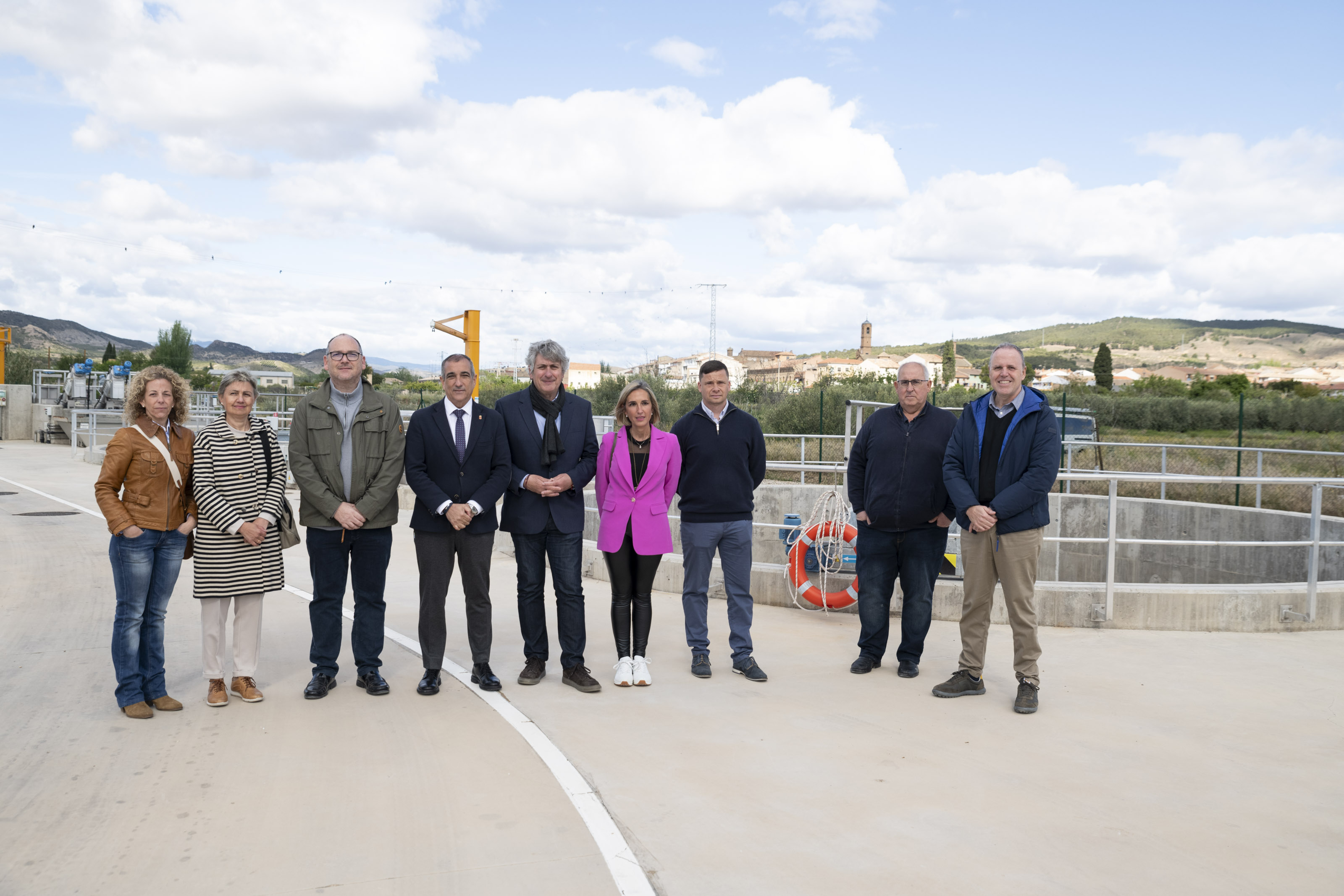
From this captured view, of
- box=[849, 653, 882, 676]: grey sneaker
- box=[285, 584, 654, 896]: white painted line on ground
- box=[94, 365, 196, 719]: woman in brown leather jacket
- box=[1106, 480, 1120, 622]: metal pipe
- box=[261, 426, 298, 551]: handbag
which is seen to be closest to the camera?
box=[285, 584, 654, 896]: white painted line on ground

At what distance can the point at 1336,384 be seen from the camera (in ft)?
196

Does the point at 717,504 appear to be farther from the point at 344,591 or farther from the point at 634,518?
the point at 344,591

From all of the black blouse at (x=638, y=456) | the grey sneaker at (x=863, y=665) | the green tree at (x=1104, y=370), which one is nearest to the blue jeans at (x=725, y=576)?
the black blouse at (x=638, y=456)

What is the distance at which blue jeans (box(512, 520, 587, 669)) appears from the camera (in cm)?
571

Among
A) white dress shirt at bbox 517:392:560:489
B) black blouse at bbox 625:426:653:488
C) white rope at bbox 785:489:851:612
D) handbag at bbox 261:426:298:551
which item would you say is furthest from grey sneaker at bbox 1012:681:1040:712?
handbag at bbox 261:426:298:551

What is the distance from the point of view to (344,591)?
548 cm

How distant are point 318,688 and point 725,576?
2.53 meters

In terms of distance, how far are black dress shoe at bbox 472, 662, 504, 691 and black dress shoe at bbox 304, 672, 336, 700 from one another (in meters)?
0.80

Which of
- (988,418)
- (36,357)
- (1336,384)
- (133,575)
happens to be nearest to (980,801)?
(988,418)

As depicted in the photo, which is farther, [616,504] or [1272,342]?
[1272,342]

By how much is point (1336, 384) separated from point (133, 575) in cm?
7049

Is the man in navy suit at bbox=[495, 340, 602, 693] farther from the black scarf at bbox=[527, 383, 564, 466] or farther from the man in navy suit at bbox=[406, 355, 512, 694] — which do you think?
the man in navy suit at bbox=[406, 355, 512, 694]

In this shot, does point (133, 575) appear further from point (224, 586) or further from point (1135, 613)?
point (1135, 613)

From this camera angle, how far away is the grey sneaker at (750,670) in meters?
5.84
